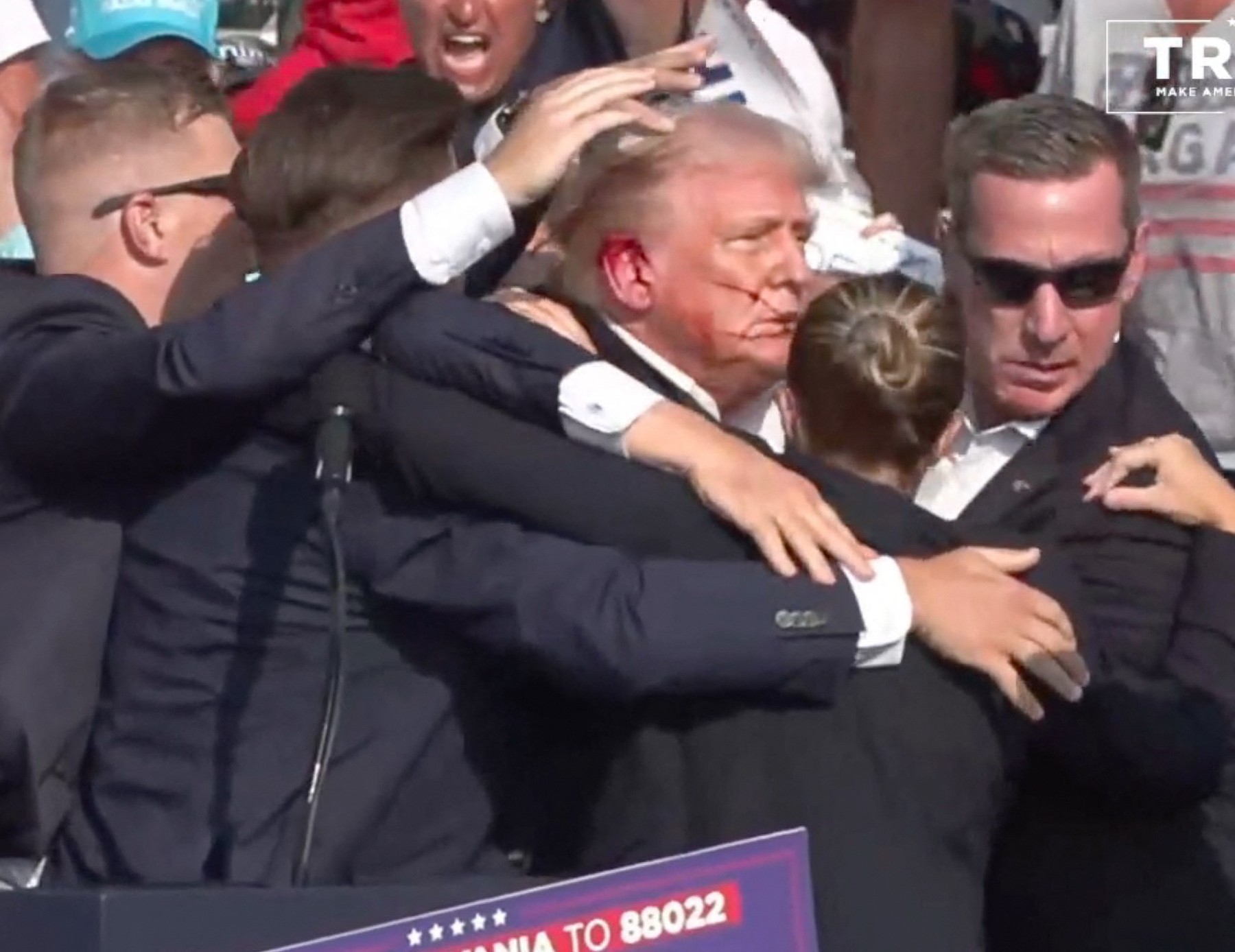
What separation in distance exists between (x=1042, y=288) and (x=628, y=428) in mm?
830

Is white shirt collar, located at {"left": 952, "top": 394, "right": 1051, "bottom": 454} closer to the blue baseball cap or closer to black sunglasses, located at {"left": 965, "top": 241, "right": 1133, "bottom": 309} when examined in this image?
black sunglasses, located at {"left": 965, "top": 241, "right": 1133, "bottom": 309}

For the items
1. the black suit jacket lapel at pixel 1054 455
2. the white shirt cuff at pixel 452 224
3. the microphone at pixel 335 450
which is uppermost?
the white shirt cuff at pixel 452 224

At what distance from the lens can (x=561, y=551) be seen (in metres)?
2.69

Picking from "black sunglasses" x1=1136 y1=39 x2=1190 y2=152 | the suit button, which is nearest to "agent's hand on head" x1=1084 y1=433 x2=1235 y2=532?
the suit button

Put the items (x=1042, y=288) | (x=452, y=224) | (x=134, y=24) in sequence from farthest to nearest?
(x=134, y=24) < (x=1042, y=288) < (x=452, y=224)

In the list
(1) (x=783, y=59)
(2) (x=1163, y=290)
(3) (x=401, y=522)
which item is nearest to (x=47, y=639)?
(3) (x=401, y=522)

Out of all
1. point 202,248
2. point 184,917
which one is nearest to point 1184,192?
point 202,248

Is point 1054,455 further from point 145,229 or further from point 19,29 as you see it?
point 19,29

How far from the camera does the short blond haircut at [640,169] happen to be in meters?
2.94

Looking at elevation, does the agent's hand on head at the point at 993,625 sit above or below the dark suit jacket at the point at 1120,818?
above

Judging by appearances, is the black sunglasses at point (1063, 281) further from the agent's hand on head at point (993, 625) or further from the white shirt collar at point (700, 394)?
the agent's hand on head at point (993, 625)

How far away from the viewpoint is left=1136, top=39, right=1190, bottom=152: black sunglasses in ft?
14.4

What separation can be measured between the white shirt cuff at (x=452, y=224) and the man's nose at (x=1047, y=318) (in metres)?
0.83

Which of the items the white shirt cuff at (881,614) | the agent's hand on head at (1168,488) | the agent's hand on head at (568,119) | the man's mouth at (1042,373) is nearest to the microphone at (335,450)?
the agent's hand on head at (568,119)
